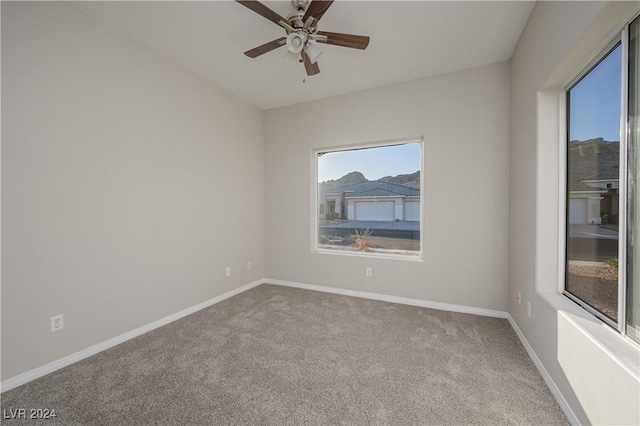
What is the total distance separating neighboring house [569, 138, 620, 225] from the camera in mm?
1359

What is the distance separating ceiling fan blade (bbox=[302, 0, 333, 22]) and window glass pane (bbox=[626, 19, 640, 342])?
1593 mm

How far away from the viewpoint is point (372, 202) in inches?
144

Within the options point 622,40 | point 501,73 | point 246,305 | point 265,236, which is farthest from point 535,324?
point 265,236

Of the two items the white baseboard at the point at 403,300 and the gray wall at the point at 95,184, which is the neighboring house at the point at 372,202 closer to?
the white baseboard at the point at 403,300

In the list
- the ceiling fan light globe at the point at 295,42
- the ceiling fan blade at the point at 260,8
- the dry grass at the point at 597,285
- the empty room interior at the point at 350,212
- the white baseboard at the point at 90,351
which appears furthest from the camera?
the ceiling fan light globe at the point at 295,42

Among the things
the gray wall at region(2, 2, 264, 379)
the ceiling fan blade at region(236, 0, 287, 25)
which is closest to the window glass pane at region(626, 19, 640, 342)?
the ceiling fan blade at region(236, 0, 287, 25)

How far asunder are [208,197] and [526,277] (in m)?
3.47

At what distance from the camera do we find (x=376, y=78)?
3117mm

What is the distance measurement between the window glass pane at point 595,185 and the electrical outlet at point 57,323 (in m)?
3.64

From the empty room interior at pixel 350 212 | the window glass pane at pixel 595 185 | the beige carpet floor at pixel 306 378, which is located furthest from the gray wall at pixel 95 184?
the window glass pane at pixel 595 185

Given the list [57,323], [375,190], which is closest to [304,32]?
[375,190]

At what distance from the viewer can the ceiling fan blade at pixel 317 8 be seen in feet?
5.40

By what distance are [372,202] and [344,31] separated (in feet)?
6.88

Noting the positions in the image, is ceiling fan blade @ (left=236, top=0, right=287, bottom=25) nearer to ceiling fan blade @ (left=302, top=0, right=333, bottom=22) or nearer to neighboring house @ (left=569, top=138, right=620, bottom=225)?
ceiling fan blade @ (left=302, top=0, right=333, bottom=22)
